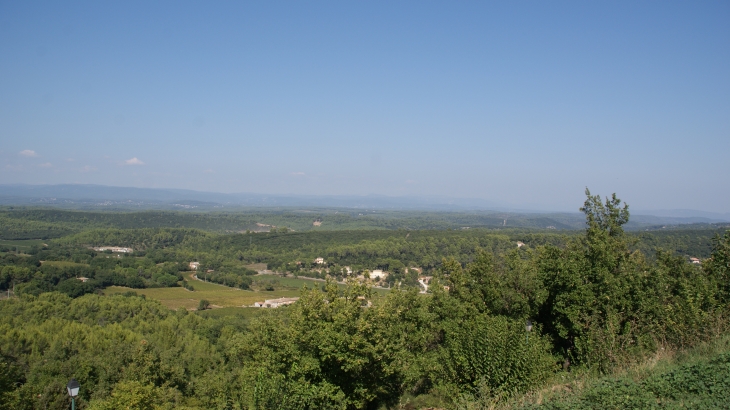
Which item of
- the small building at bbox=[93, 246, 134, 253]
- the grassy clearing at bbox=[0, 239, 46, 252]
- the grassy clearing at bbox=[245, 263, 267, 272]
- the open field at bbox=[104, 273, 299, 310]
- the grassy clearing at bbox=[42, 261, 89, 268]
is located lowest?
the grassy clearing at bbox=[245, 263, 267, 272]

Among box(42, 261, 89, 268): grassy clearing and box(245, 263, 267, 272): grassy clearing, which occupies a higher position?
box(42, 261, 89, 268): grassy clearing

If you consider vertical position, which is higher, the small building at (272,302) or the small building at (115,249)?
the small building at (115,249)

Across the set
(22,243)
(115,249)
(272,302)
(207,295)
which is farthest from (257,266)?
(22,243)

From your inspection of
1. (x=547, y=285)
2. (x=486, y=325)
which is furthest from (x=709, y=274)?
(x=486, y=325)

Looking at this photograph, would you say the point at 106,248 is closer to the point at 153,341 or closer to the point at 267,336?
the point at 153,341

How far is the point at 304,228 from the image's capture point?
13825cm

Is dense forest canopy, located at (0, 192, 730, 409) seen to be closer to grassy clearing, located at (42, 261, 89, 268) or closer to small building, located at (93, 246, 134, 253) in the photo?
grassy clearing, located at (42, 261, 89, 268)

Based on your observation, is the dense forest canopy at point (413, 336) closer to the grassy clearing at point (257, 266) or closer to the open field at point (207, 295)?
the open field at point (207, 295)

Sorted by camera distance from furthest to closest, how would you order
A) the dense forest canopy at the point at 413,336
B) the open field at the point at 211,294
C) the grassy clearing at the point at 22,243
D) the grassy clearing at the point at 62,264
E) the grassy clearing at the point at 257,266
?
the grassy clearing at the point at 257,266 < the grassy clearing at the point at 22,243 < the grassy clearing at the point at 62,264 < the open field at the point at 211,294 < the dense forest canopy at the point at 413,336

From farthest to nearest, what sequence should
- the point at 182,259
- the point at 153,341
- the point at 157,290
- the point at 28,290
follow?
the point at 182,259
the point at 157,290
the point at 28,290
the point at 153,341

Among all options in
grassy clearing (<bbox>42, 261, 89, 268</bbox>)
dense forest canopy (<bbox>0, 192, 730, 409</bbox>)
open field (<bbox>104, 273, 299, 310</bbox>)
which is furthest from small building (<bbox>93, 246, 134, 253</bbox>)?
dense forest canopy (<bbox>0, 192, 730, 409</bbox>)

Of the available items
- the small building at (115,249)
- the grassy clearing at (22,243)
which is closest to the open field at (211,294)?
the small building at (115,249)

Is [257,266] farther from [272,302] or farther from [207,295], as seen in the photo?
[272,302]

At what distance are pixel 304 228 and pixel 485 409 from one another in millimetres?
132804
